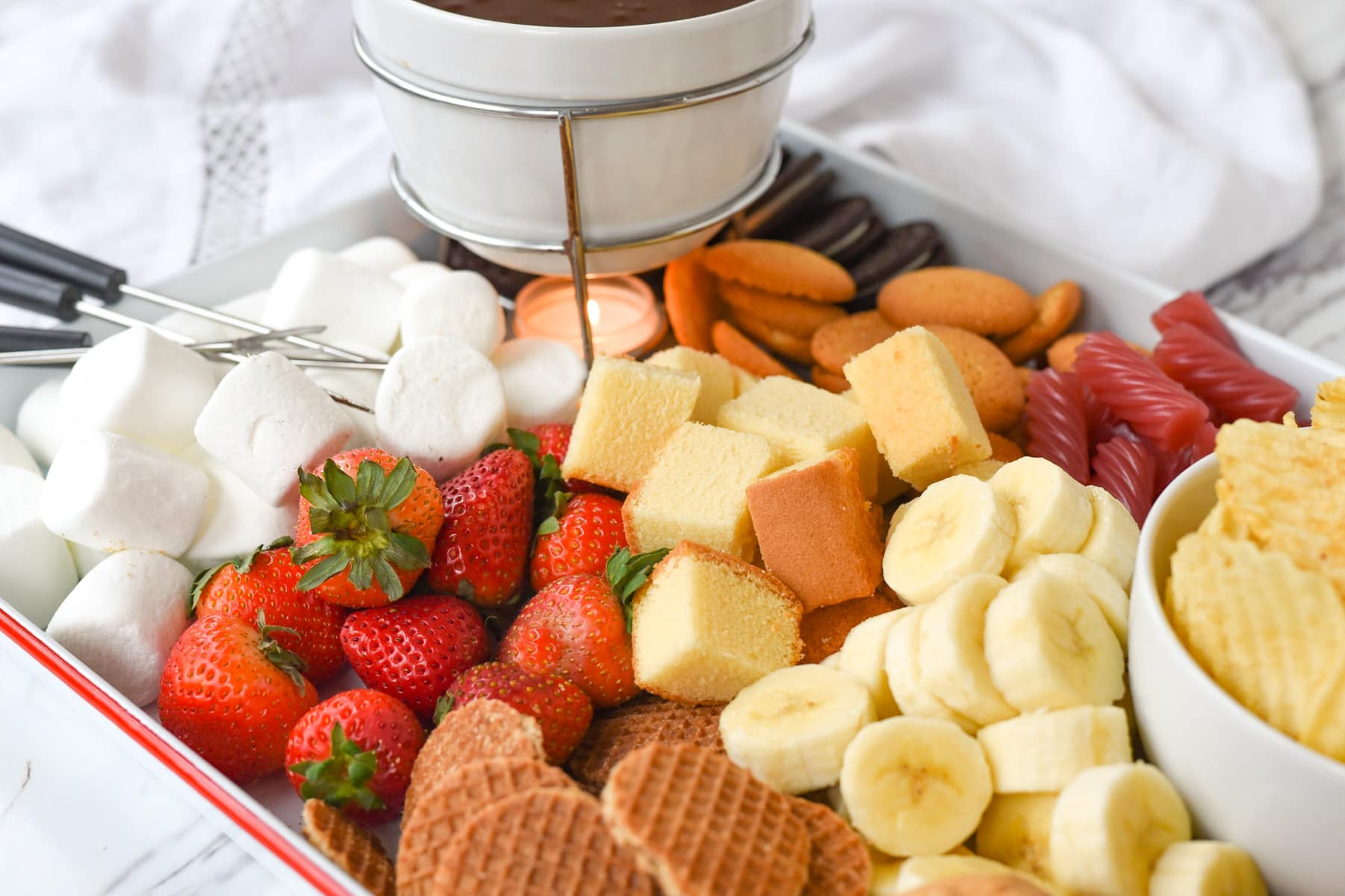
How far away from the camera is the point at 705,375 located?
4.16 feet

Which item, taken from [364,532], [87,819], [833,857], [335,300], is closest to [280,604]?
[364,532]

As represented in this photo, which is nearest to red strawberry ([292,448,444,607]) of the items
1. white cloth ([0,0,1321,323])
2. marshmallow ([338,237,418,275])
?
marshmallow ([338,237,418,275])

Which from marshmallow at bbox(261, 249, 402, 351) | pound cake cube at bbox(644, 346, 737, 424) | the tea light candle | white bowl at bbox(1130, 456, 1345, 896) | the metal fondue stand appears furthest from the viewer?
the tea light candle

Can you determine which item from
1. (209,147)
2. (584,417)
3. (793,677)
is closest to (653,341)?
(584,417)

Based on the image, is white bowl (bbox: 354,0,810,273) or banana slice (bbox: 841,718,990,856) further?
white bowl (bbox: 354,0,810,273)

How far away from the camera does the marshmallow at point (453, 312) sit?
134cm

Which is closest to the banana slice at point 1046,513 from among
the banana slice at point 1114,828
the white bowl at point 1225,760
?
the white bowl at point 1225,760

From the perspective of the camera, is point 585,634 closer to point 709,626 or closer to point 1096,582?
point 709,626

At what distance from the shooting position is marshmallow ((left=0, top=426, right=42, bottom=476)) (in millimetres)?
1206

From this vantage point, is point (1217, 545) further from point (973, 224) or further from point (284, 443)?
point (973, 224)

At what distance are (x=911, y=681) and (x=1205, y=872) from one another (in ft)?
Result: 0.76

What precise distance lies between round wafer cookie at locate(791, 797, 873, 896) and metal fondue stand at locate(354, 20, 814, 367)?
66 cm

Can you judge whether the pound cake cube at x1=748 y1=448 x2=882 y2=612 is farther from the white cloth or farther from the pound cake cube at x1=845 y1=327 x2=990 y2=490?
the white cloth

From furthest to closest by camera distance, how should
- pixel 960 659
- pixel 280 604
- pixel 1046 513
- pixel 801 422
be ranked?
pixel 801 422 → pixel 280 604 → pixel 1046 513 → pixel 960 659
